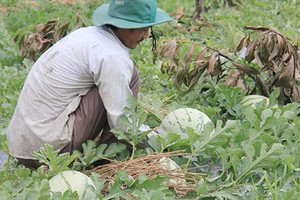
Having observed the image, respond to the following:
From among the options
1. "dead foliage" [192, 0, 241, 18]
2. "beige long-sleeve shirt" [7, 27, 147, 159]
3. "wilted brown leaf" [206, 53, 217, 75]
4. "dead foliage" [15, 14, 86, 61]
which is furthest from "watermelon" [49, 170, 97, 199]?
"dead foliage" [192, 0, 241, 18]

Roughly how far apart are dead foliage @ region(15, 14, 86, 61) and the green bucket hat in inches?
103

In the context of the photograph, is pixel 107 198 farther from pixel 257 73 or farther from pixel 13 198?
pixel 257 73

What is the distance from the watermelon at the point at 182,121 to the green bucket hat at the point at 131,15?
647 millimetres

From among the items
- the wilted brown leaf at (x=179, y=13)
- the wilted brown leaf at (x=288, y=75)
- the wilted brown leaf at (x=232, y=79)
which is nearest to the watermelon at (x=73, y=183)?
the wilted brown leaf at (x=232, y=79)

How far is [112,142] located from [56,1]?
5272mm

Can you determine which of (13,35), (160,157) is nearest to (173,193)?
(160,157)

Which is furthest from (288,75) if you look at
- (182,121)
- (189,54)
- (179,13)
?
(179,13)

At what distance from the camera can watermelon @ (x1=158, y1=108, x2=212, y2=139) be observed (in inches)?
169

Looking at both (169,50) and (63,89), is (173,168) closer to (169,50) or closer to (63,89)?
(63,89)

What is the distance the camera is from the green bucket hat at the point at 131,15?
3.92 meters

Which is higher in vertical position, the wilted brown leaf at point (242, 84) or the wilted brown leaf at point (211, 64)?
the wilted brown leaf at point (211, 64)

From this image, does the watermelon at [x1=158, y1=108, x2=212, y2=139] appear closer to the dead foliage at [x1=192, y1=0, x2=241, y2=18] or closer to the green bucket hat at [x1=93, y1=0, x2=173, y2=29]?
the green bucket hat at [x1=93, y1=0, x2=173, y2=29]

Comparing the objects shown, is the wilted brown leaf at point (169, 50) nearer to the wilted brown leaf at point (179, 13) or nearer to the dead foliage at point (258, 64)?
the dead foliage at point (258, 64)

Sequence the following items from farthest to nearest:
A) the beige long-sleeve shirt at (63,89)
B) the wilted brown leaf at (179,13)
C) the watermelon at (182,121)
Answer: the wilted brown leaf at (179,13)
the watermelon at (182,121)
the beige long-sleeve shirt at (63,89)
